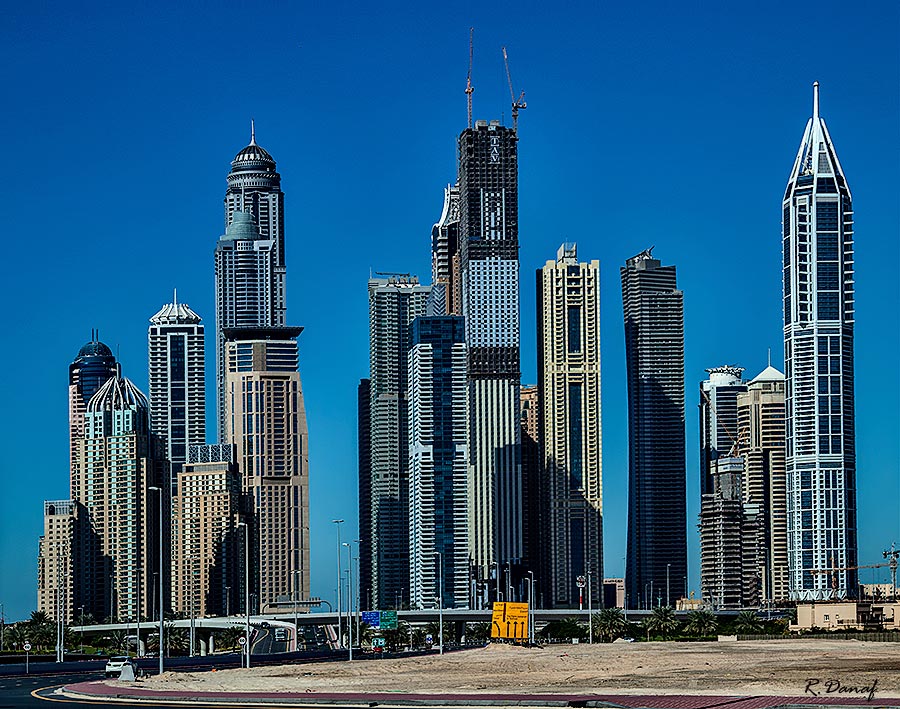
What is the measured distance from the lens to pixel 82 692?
76938 millimetres

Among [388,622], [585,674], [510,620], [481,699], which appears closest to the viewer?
[481,699]

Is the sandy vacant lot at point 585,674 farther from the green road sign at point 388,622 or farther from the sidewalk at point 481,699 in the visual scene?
the green road sign at point 388,622

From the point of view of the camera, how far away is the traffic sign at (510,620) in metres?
135

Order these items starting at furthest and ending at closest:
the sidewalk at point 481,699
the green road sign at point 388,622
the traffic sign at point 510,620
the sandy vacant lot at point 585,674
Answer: the green road sign at point 388,622
the traffic sign at point 510,620
the sandy vacant lot at point 585,674
the sidewalk at point 481,699

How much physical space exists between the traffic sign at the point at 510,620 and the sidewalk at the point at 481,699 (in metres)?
62.0

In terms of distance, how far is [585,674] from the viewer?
8650 centimetres

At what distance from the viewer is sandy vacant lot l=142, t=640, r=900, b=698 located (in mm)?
73750

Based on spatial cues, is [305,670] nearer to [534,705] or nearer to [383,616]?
[534,705]

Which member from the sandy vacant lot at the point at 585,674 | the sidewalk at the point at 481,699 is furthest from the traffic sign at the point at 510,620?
the sidewalk at the point at 481,699

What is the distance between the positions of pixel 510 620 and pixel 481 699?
71.1 m

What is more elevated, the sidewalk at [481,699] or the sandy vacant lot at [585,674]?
the sidewalk at [481,699]

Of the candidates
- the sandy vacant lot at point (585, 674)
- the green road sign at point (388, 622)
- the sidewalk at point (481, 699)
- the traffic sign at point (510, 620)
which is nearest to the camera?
the sidewalk at point (481, 699)

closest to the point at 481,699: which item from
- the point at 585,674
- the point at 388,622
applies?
the point at 585,674

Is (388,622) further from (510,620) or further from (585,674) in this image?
(585,674)
